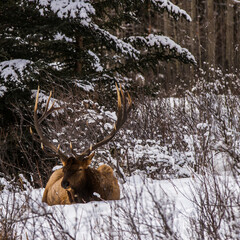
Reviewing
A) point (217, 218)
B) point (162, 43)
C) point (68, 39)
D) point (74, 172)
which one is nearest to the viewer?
point (217, 218)

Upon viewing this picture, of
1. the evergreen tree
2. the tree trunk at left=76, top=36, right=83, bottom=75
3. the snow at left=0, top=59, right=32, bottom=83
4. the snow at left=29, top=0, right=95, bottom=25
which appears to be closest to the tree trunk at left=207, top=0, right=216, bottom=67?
the evergreen tree

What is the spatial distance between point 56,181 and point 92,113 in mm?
2031

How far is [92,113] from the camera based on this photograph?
685 centimetres

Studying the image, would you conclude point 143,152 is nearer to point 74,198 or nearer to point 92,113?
point 92,113

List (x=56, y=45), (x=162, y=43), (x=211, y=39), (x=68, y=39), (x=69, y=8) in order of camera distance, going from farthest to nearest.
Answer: (x=211, y=39)
(x=162, y=43)
(x=56, y=45)
(x=68, y=39)
(x=69, y=8)

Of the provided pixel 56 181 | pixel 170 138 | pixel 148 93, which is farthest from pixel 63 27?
pixel 56 181

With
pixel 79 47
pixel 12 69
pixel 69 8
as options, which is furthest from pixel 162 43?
pixel 12 69

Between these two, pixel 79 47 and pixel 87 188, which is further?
pixel 79 47

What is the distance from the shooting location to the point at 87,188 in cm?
473

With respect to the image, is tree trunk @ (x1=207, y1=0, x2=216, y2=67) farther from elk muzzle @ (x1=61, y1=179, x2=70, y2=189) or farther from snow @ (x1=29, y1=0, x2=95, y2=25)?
elk muzzle @ (x1=61, y1=179, x2=70, y2=189)

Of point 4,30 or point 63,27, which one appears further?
point 4,30

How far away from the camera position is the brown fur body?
4.60 meters

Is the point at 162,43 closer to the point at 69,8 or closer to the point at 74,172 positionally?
the point at 69,8

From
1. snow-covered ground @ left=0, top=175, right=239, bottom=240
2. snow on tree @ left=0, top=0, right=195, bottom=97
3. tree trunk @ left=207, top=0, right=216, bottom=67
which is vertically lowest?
snow-covered ground @ left=0, top=175, right=239, bottom=240
